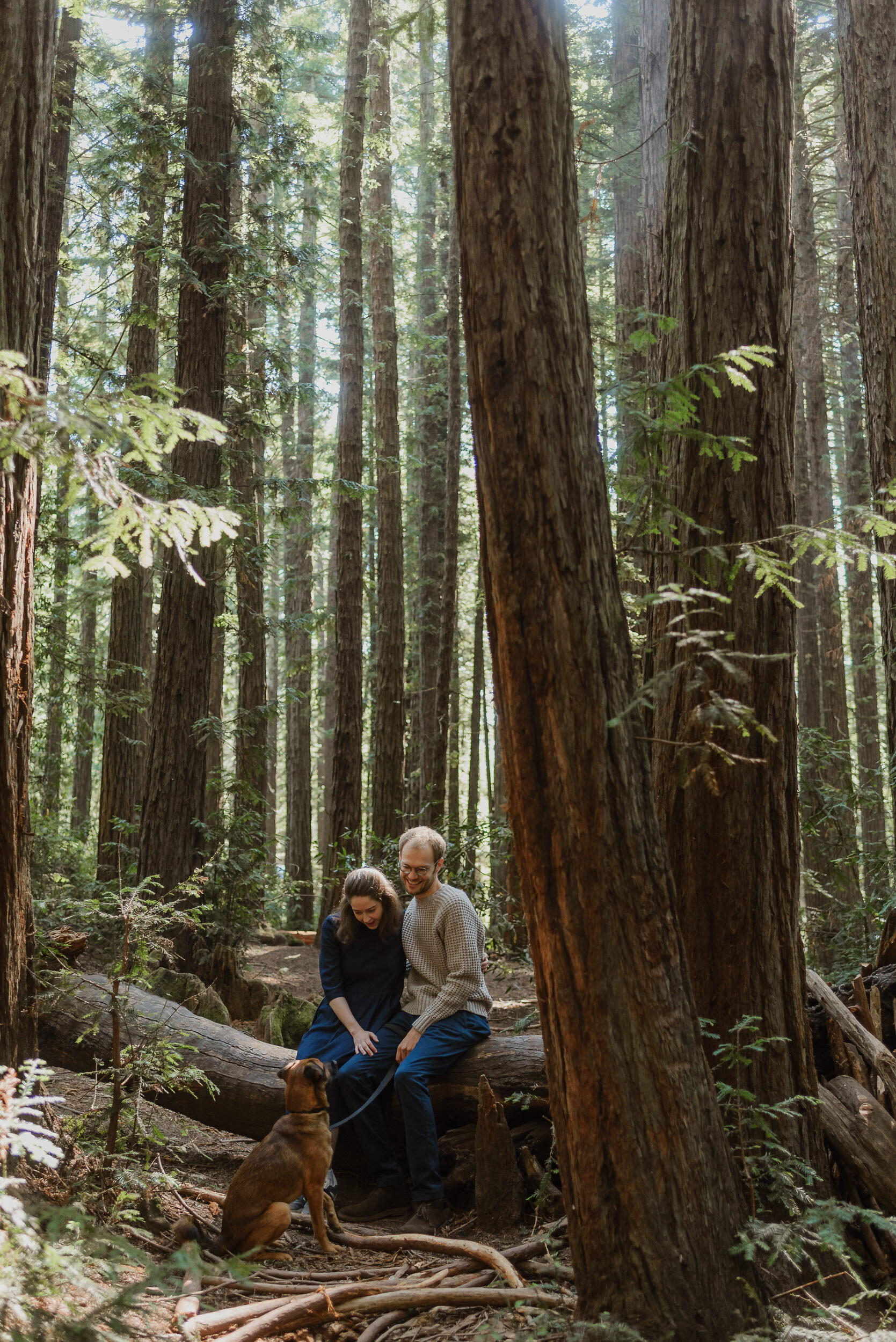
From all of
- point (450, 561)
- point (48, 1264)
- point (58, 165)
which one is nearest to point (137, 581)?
point (450, 561)

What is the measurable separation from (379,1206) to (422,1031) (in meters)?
0.95

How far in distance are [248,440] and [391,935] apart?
9.09m

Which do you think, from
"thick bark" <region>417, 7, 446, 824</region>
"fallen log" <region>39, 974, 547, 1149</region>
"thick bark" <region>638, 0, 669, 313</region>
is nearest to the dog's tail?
"fallen log" <region>39, 974, 547, 1149</region>

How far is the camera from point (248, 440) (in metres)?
13.1

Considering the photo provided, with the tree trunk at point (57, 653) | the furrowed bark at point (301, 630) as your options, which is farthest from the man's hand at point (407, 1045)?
the furrowed bark at point (301, 630)

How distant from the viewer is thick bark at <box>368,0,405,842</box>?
1291cm

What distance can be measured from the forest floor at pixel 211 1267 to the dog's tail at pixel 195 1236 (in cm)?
7

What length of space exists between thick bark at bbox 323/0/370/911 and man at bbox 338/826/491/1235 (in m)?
6.52

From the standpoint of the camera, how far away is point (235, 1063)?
5.91 meters

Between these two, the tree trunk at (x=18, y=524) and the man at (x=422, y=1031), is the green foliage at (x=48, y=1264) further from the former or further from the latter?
the man at (x=422, y=1031)

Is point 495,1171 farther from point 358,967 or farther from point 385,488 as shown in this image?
point 385,488

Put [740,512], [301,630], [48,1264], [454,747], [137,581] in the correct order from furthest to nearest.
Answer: [454,747] < [301,630] < [137,581] < [740,512] < [48,1264]

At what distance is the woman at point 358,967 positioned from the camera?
568cm

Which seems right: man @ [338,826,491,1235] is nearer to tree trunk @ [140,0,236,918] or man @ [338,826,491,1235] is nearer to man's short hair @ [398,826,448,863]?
man's short hair @ [398,826,448,863]
